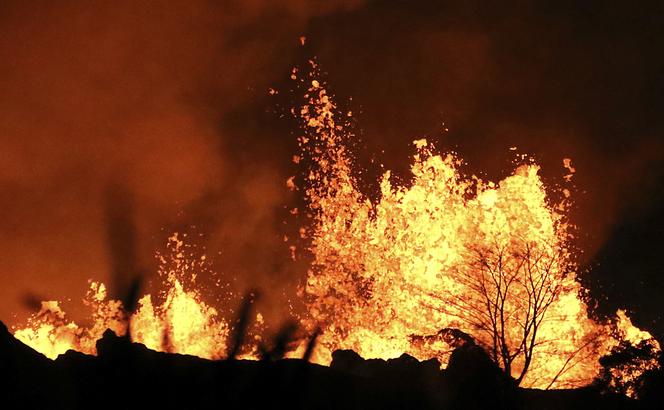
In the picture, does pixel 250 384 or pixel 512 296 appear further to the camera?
pixel 512 296

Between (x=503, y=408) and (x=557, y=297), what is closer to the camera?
(x=503, y=408)

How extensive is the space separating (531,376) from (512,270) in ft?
16.4

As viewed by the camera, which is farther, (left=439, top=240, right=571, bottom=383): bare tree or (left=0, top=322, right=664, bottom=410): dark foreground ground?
(left=439, top=240, right=571, bottom=383): bare tree

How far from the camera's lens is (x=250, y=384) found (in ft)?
45.5

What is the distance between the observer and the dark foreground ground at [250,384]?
1057cm

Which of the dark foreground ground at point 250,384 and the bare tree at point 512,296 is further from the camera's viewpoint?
the bare tree at point 512,296

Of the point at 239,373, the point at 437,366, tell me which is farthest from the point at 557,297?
the point at 239,373

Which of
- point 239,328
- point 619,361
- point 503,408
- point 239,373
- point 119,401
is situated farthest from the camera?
point 619,361

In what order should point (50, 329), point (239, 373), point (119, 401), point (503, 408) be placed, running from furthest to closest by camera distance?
point (50, 329)
point (503, 408)
point (239, 373)
point (119, 401)

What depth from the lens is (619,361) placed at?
2916 centimetres

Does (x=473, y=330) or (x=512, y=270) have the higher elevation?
(x=512, y=270)

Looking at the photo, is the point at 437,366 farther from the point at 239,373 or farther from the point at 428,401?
the point at 239,373

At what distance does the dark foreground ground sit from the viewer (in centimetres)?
1057

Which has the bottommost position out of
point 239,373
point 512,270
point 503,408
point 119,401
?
point 119,401
